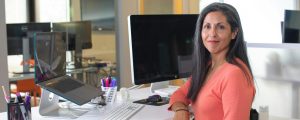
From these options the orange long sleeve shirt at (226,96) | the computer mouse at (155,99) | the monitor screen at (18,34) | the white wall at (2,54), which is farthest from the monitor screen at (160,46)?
the monitor screen at (18,34)

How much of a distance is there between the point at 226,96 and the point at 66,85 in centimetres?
86

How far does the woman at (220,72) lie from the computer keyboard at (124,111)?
24cm

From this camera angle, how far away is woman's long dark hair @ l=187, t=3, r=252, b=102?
59.4 inches

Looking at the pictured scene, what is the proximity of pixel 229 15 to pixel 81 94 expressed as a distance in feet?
2.69

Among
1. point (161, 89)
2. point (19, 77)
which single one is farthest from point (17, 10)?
point (161, 89)

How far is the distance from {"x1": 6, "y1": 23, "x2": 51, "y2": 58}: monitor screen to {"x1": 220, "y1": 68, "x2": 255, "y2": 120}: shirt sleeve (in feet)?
10.3

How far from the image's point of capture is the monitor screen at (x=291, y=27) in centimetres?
236

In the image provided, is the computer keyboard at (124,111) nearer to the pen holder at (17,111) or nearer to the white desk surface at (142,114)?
the white desk surface at (142,114)

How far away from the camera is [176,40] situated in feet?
7.45

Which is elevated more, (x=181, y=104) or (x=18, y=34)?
(x=18, y=34)

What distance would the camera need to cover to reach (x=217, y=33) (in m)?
1.53

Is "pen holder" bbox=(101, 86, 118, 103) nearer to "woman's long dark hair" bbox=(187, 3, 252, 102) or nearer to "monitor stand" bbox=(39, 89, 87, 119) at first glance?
"monitor stand" bbox=(39, 89, 87, 119)

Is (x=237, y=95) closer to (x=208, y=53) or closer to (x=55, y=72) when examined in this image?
(x=208, y=53)

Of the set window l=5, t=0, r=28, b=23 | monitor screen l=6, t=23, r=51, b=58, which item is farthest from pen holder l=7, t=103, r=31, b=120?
window l=5, t=0, r=28, b=23
